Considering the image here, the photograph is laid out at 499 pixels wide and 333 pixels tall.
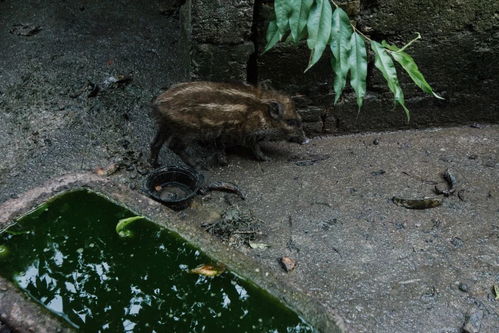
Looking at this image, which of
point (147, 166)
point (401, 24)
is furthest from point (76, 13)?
point (401, 24)

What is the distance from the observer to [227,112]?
4520 mm

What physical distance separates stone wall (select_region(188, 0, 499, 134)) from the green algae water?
1605mm

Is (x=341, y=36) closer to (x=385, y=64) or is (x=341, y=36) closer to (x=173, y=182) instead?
(x=385, y=64)

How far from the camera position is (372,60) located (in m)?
4.77

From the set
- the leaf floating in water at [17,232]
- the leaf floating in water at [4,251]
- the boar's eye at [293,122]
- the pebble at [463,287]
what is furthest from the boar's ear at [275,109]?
the leaf floating in water at [4,251]

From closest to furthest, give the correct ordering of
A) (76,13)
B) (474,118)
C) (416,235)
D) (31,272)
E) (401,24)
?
1. (31,272)
2. (416,235)
3. (401,24)
4. (474,118)
5. (76,13)

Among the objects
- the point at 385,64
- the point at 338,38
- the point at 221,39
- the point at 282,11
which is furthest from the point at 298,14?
the point at 221,39

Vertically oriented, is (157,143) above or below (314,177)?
above

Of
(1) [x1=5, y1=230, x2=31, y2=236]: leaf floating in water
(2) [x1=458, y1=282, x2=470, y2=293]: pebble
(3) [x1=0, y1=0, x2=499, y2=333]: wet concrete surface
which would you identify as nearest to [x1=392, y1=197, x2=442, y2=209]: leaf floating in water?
(3) [x1=0, y1=0, x2=499, y2=333]: wet concrete surface

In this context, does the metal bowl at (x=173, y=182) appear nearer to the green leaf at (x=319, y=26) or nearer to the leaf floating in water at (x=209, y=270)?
the leaf floating in water at (x=209, y=270)

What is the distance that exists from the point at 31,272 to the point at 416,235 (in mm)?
2578

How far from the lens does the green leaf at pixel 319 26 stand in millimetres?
3428

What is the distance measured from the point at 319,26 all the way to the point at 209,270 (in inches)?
63.3

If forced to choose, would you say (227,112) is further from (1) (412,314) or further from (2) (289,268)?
(1) (412,314)
